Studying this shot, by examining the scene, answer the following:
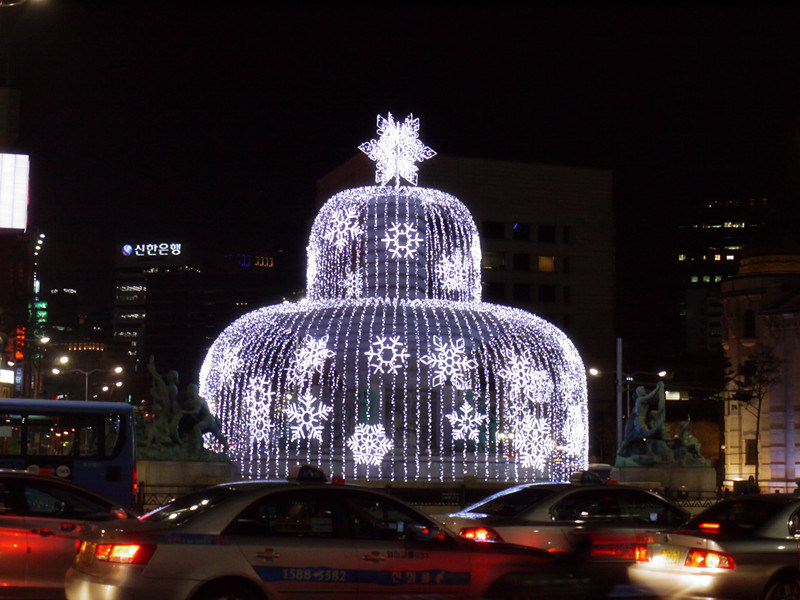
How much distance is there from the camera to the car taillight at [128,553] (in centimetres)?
864

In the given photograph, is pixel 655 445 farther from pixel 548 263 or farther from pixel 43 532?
pixel 548 263

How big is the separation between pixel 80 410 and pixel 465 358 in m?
10.0

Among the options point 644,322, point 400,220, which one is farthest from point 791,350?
point 644,322

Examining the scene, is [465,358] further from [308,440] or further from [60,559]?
[60,559]

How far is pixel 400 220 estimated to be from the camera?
1294 inches

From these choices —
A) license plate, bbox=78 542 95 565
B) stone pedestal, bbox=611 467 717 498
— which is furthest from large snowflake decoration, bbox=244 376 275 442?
license plate, bbox=78 542 95 565

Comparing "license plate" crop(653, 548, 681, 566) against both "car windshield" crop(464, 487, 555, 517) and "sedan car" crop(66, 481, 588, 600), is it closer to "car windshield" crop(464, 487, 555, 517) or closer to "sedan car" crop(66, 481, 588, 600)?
"sedan car" crop(66, 481, 588, 600)

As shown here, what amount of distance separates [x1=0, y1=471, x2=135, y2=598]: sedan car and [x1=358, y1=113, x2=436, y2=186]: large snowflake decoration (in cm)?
2245

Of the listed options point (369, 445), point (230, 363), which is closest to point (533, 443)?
point (369, 445)

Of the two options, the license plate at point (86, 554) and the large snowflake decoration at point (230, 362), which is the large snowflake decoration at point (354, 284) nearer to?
the large snowflake decoration at point (230, 362)

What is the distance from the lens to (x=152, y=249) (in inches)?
7598

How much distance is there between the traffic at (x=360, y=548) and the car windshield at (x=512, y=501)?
0.05m

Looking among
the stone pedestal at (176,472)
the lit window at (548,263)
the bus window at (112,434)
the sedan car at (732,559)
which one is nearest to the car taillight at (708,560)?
the sedan car at (732,559)

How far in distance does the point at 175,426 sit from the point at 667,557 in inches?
824
